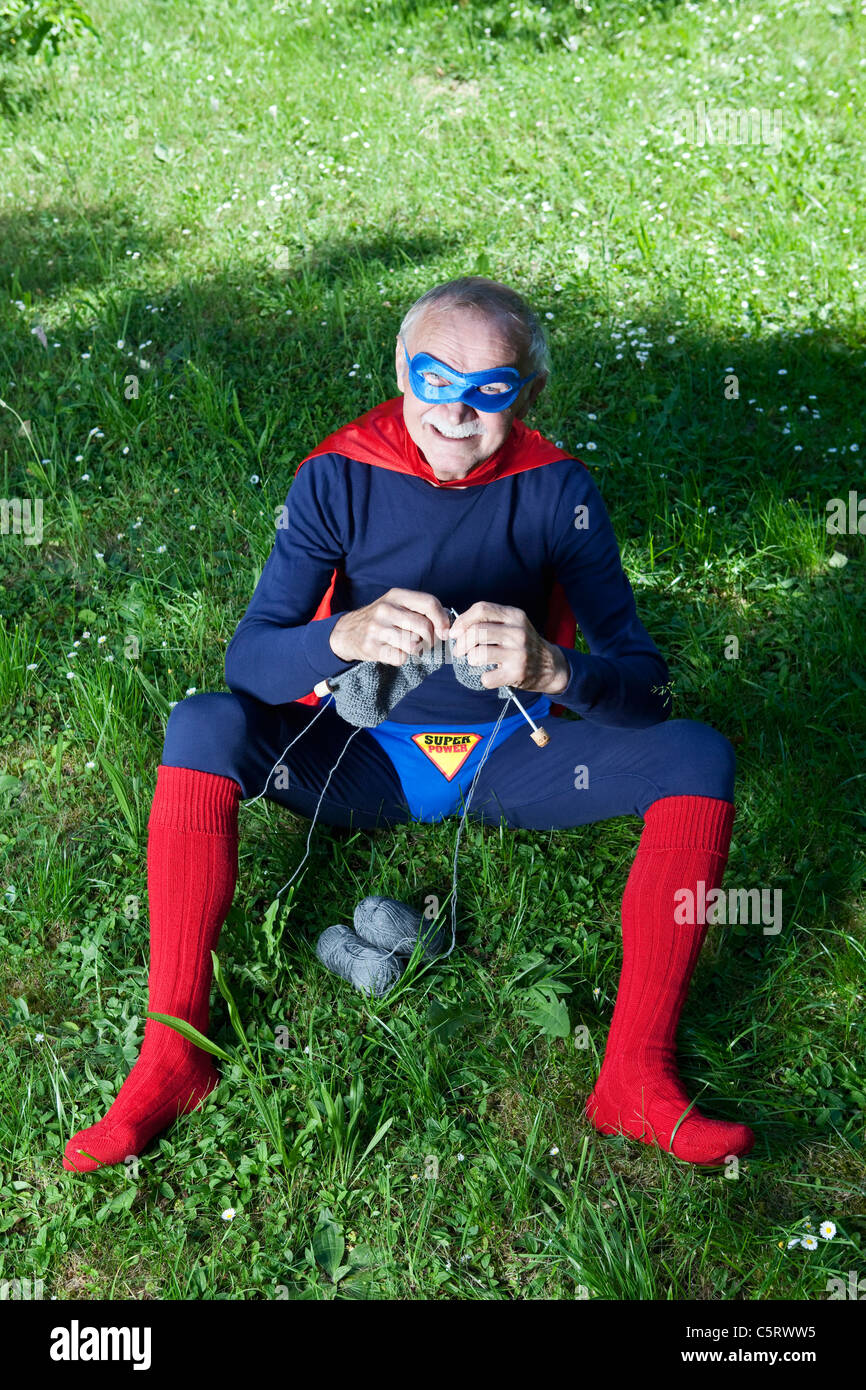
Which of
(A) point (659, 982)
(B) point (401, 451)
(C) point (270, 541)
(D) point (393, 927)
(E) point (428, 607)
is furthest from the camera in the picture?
(C) point (270, 541)

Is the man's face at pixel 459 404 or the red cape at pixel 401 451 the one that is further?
the red cape at pixel 401 451

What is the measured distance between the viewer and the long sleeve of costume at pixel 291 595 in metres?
2.44

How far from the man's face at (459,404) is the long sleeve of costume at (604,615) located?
0.24m

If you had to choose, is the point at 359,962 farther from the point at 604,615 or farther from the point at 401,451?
the point at 401,451

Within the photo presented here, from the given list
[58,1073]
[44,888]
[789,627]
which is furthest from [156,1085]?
[789,627]

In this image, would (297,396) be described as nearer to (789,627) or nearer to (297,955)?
(789,627)

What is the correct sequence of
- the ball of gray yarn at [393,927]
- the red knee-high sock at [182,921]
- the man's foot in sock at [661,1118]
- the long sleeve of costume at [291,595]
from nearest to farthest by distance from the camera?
the man's foot in sock at [661,1118], the red knee-high sock at [182,921], the long sleeve of costume at [291,595], the ball of gray yarn at [393,927]

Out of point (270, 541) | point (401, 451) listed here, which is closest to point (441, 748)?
point (401, 451)

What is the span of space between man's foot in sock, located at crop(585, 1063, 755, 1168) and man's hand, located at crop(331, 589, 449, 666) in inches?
36.3

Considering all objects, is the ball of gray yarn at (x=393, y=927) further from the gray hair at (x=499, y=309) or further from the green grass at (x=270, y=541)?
the gray hair at (x=499, y=309)

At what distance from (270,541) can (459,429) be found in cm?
152

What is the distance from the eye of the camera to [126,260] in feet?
17.1

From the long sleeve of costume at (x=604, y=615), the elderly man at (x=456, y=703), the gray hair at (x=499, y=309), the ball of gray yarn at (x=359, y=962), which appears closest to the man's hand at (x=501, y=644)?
the elderly man at (x=456, y=703)

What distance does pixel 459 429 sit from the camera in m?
2.36
